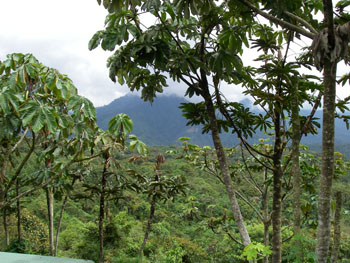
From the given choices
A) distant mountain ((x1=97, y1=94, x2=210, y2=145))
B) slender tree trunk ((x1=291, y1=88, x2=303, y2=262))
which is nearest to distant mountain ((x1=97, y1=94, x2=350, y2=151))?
distant mountain ((x1=97, y1=94, x2=210, y2=145))

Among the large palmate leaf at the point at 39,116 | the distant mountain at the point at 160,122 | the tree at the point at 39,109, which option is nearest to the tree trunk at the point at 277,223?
the tree at the point at 39,109

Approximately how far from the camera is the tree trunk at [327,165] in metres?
1.50

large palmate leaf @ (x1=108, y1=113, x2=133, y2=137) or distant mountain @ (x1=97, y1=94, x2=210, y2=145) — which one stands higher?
distant mountain @ (x1=97, y1=94, x2=210, y2=145)

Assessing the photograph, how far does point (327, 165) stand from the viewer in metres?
1.51

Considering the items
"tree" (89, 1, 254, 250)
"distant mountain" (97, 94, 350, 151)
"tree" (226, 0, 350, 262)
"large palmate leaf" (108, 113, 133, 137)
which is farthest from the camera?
"distant mountain" (97, 94, 350, 151)

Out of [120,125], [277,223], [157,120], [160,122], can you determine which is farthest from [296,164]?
[157,120]

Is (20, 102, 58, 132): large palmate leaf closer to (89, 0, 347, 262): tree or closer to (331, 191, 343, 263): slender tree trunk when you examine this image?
(89, 0, 347, 262): tree

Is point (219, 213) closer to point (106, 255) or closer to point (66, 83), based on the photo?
point (106, 255)

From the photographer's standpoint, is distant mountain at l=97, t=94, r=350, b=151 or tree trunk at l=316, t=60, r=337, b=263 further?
distant mountain at l=97, t=94, r=350, b=151

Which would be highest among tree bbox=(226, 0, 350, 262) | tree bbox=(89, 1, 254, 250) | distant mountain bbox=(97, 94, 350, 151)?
distant mountain bbox=(97, 94, 350, 151)

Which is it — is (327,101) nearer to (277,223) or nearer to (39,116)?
(277,223)

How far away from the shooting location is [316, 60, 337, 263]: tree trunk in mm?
1505

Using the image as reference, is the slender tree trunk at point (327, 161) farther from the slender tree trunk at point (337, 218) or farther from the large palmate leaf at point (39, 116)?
the large palmate leaf at point (39, 116)

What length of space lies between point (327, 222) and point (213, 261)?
9.04 metres
